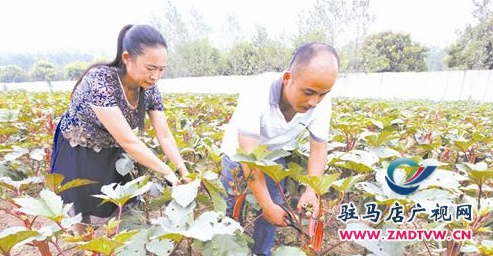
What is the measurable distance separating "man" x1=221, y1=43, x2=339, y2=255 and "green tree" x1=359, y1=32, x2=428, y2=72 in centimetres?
2662

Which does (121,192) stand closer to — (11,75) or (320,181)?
(320,181)

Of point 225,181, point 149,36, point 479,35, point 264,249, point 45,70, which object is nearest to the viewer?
point 149,36

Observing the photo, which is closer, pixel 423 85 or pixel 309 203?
pixel 309 203

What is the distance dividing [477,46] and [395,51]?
6967 mm

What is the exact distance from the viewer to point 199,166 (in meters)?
2.09

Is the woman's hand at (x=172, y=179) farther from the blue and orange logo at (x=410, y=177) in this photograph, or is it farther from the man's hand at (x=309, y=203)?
the blue and orange logo at (x=410, y=177)

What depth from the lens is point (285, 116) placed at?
69.4 inches

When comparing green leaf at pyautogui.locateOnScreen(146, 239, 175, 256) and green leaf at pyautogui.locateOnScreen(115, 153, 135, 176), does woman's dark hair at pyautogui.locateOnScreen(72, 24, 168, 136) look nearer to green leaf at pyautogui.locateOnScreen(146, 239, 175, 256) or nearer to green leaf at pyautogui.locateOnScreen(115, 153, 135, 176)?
green leaf at pyautogui.locateOnScreen(115, 153, 135, 176)

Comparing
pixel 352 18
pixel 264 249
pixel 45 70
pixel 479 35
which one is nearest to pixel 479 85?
pixel 479 35

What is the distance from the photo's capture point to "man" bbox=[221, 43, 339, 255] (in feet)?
4.71

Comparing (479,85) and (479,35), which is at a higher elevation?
(479,35)

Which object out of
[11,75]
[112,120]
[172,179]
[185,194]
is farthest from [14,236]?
[11,75]

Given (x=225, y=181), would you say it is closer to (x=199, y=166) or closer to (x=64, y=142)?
(x=199, y=166)

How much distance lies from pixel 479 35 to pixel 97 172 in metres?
23.7
